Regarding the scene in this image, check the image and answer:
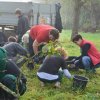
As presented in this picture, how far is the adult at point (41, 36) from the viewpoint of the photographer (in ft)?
26.6

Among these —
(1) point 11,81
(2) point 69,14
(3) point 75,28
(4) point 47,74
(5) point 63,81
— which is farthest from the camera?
(2) point 69,14

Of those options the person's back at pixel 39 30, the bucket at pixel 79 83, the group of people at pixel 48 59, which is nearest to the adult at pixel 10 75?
the group of people at pixel 48 59

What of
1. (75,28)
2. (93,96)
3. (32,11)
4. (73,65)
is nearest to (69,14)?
(75,28)

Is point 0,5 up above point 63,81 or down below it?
above

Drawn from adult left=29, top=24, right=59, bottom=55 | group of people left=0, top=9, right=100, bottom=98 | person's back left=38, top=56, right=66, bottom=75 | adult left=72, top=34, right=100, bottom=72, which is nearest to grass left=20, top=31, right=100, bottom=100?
group of people left=0, top=9, right=100, bottom=98

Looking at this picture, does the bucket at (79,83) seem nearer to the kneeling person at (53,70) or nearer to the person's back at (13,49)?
the kneeling person at (53,70)

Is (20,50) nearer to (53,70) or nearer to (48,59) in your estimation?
(48,59)

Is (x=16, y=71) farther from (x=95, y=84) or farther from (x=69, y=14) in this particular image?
(x=69, y=14)

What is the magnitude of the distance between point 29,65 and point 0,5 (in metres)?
5.77

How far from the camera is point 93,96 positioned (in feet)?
23.9

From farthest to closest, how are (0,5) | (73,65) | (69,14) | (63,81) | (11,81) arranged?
1. (69,14)
2. (0,5)
3. (73,65)
4. (63,81)
5. (11,81)

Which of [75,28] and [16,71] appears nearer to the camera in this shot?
[16,71]

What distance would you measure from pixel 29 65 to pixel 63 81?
1.47 meters

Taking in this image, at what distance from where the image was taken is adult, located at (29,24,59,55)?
812 centimetres
